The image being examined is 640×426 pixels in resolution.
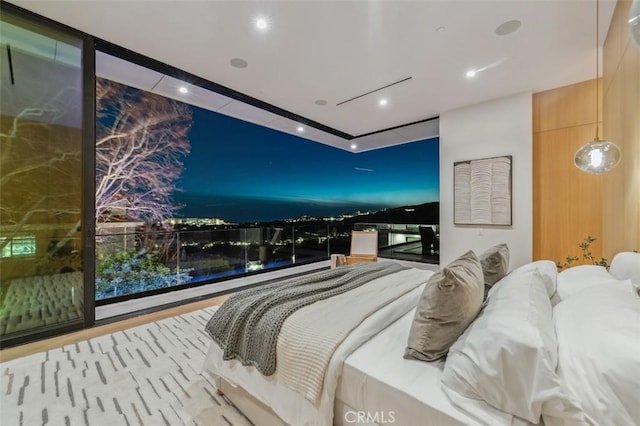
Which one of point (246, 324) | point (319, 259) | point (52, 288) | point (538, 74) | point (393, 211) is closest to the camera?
point (246, 324)

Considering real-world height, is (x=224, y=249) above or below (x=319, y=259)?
above

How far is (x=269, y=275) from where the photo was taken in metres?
5.29

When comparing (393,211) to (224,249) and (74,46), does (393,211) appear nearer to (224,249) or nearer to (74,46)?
(224,249)

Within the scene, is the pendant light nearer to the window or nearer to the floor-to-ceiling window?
the floor-to-ceiling window

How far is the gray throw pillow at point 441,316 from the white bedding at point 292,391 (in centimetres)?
29

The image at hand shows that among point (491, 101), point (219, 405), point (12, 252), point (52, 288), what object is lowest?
point (219, 405)

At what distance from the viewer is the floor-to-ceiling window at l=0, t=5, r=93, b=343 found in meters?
2.54

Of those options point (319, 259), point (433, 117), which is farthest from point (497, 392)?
point (319, 259)

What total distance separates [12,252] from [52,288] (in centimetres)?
48

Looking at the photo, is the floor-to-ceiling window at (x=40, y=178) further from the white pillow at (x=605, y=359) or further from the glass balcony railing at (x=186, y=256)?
the white pillow at (x=605, y=359)

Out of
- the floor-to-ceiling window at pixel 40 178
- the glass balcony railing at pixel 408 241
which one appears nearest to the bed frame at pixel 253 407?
the floor-to-ceiling window at pixel 40 178

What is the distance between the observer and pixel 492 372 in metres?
0.96

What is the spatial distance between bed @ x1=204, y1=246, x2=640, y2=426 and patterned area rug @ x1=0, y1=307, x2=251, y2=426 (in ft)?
1.19

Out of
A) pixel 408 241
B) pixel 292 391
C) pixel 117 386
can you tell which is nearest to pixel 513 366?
pixel 292 391
